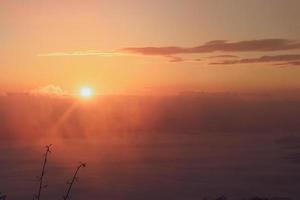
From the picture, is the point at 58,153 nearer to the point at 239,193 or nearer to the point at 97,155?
the point at 97,155

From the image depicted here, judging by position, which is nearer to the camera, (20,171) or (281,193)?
(20,171)

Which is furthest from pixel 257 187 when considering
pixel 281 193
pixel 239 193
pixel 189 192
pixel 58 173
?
pixel 58 173

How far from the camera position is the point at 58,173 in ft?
407

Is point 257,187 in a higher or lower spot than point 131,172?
lower

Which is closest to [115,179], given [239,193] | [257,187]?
[239,193]

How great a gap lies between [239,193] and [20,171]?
195ft

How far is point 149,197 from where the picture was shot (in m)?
133

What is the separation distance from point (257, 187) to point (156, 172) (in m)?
35.5

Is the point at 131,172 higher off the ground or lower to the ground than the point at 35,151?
lower

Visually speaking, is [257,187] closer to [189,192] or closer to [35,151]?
[189,192]

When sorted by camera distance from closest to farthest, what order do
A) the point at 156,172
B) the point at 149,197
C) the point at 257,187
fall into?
1. the point at 149,197
2. the point at 257,187
3. the point at 156,172

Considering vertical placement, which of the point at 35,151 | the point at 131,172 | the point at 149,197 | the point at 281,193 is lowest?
the point at 149,197

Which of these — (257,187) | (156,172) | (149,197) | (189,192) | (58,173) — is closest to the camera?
(58,173)

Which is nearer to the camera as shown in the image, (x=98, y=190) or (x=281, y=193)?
(x=98, y=190)
